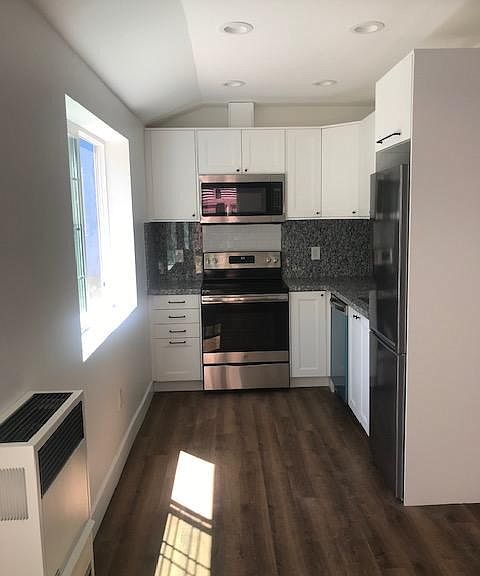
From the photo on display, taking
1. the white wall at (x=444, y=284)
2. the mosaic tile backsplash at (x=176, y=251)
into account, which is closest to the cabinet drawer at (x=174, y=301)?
the mosaic tile backsplash at (x=176, y=251)

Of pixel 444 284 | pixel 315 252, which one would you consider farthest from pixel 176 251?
pixel 444 284

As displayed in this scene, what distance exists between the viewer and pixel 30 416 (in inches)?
64.7

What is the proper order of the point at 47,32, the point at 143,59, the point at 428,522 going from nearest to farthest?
the point at 47,32 < the point at 428,522 < the point at 143,59

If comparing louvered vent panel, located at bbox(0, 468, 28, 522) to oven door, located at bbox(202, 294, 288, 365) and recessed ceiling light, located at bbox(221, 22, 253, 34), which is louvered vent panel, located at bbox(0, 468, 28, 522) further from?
oven door, located at bbox(202, 294, 288, 365)

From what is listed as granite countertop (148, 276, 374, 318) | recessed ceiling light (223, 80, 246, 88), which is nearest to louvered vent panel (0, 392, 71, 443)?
granite countertop (148, 276, 374, 318)

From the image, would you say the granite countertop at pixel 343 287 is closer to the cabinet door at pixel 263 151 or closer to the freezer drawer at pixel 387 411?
the freezer drawer at pixel 387 411

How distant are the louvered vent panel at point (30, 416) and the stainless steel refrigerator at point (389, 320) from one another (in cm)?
160

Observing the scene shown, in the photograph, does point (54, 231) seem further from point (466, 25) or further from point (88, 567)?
point (466, 25)

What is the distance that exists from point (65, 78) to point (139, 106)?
158 cm

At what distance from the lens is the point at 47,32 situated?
2.12 meters

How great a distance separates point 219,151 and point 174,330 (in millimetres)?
1599

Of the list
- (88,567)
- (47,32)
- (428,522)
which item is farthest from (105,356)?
(428,522)

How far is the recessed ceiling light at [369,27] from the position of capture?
2691 millimetres

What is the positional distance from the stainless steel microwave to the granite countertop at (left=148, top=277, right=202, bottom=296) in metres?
0.58
